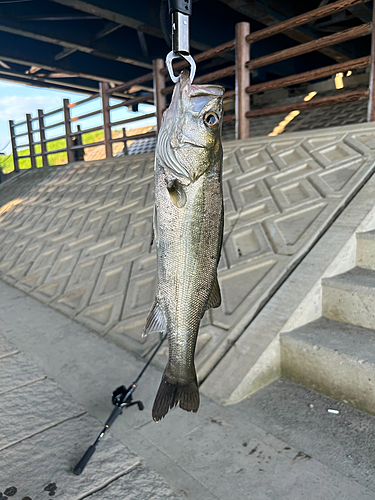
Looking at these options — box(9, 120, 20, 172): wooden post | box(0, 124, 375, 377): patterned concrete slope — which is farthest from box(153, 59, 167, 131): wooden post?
box(9, 120, 20, 172): wooden post

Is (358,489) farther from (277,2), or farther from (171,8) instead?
(277,2)

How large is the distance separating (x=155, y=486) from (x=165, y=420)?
0.33 meters

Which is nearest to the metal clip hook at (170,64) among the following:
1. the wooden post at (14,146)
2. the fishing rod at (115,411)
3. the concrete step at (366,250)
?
the fishing rod at (115,411)

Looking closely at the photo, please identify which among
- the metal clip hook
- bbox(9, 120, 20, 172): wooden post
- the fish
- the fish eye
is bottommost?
the fish

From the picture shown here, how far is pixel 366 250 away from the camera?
1983 mm

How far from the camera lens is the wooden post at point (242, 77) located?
407 centimetres

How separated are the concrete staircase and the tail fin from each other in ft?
2.81

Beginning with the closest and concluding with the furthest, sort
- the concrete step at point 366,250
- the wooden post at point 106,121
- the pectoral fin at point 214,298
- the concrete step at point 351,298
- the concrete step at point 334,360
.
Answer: the pectoral fin at point 214,298 → the concrete step at point 334,360 → the concrete step at point 351,298 → the concrete step at point 366,250 → the wooden post at point 106,121

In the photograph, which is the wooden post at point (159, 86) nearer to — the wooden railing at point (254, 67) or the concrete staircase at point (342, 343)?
the wooden railing at point (254, 67)

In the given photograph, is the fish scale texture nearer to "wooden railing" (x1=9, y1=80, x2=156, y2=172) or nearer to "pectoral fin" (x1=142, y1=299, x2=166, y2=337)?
"pectoral fin" (x1=142, y1=299, x2=166, y2=337)

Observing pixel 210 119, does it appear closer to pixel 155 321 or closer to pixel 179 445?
pixel 155 321

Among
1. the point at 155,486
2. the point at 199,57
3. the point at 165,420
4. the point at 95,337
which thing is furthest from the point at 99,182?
the point at 155,486

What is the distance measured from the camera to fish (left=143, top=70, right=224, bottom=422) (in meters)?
0.73

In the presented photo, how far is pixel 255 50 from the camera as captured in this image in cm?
705
